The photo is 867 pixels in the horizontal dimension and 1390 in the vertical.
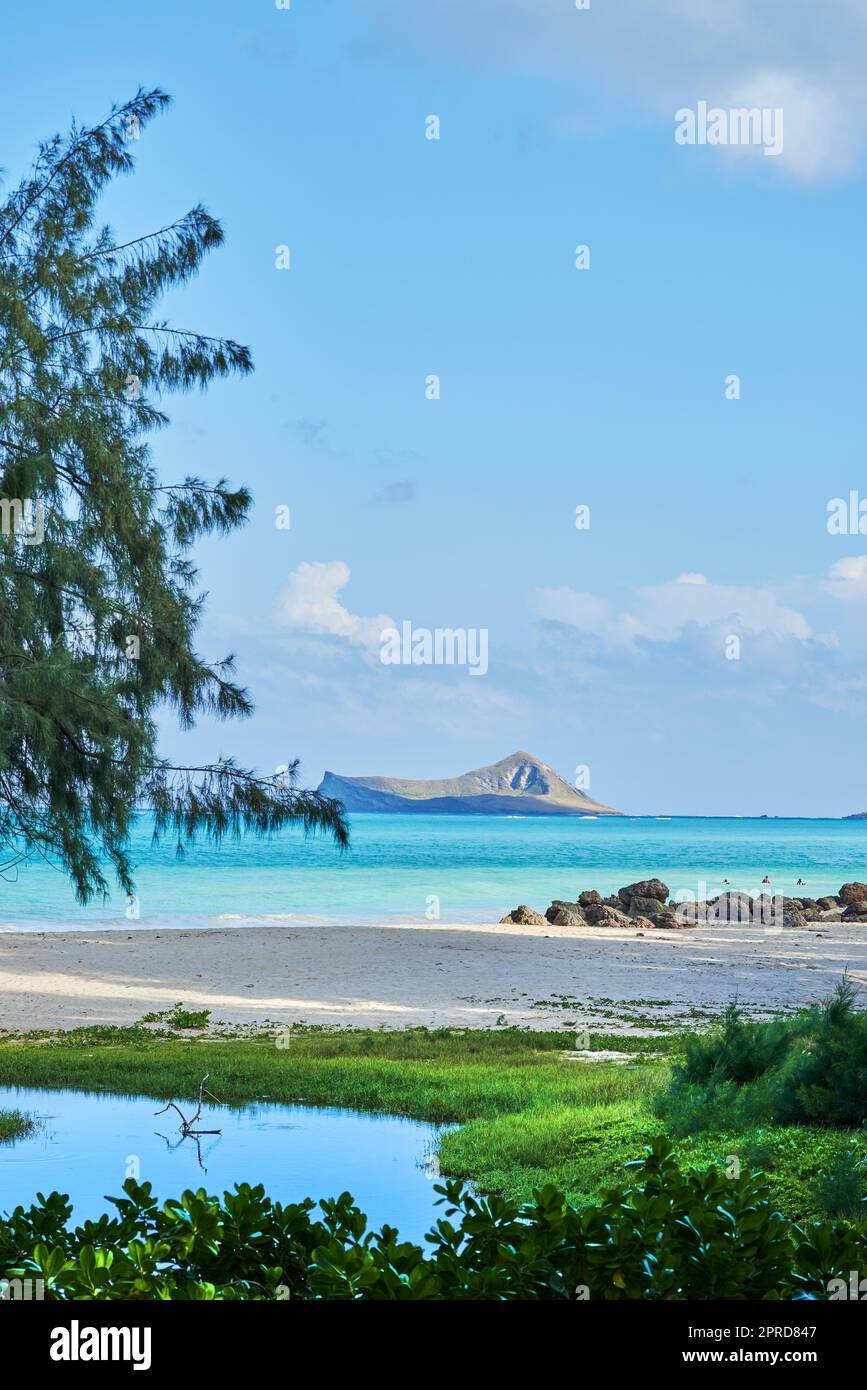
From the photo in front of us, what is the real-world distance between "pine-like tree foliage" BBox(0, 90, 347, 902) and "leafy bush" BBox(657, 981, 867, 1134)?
153 inches

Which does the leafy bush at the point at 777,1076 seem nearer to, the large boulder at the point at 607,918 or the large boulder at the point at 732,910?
the large boulder at the point at 607,918

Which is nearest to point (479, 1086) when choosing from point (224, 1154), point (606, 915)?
point (224, 1154)

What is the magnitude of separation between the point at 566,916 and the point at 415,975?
42.3 ft

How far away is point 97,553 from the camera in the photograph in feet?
36.7

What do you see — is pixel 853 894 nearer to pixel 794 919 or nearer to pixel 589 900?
pixel 794 919

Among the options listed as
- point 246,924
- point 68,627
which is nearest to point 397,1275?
point 68,627

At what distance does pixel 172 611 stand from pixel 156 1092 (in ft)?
13.7

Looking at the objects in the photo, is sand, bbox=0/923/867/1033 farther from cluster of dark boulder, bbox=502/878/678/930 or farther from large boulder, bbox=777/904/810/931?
large boulder, bbox=777/904/810/931

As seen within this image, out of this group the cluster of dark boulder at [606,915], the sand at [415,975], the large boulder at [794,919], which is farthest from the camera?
the large boulder at [794,919]

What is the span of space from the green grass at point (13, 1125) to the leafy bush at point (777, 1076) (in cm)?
444

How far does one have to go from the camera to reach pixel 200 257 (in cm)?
1249

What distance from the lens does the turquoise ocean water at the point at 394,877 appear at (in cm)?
3866

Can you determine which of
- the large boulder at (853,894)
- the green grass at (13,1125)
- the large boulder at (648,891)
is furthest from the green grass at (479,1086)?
the large boulder at (853,894)
